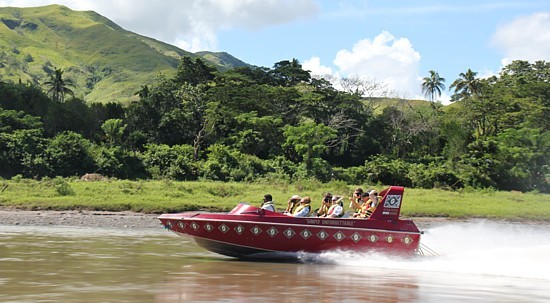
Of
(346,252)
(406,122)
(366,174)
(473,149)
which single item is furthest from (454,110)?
(346,252)

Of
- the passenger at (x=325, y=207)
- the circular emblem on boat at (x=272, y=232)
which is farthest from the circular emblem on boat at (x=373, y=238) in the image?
the circular emblem on boat at (x=272, y=232)

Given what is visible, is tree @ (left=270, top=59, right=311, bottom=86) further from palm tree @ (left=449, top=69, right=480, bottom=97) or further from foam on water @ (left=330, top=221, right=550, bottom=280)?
foam on water @ (left=330, top=221, right=550, bottom=280)

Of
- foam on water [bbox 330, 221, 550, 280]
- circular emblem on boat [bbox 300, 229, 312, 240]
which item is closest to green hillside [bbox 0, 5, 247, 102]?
foam on water [bbox 330, 221, 550, 280]

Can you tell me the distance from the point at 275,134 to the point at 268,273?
41.0 metres

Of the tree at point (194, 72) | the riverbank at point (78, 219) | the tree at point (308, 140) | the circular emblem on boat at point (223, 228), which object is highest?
the tree at point (194, 72)

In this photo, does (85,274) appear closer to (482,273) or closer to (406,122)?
(482,273)

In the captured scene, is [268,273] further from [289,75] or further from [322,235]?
[289,75]

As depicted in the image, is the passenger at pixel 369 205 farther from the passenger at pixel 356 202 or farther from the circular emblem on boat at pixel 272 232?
the circular emblem on boat at pixel 272 232

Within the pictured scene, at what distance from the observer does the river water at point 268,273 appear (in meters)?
11.7

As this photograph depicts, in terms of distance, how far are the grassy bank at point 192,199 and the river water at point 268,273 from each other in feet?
27.2

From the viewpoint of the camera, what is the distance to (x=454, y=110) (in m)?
66.1

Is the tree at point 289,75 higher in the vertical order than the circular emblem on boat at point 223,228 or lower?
higher

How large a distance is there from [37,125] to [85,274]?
120 feet

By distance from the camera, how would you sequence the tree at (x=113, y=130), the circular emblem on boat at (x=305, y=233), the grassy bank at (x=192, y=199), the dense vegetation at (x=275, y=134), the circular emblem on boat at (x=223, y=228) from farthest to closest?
the tree at (x=113, y=130), the dense vegetation at (x=275, y=134), the grassy bank at (x=192, y=199), the circular emblem on boat at (x=305, y=233), the circular emblem on boat at (x=223, y=228)
